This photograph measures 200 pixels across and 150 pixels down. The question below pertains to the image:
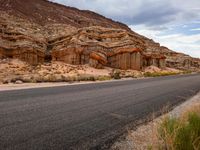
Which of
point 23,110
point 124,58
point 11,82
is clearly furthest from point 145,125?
point 124,58

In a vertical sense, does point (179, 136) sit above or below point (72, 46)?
below

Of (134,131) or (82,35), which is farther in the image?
(82,35)

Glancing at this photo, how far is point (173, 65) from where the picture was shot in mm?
96312

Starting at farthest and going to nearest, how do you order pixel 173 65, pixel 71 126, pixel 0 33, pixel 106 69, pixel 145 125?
1. pixel 173 65
2. pixel 106 69
3. pixel 0 33
4. pixel 145 125
5. pixel 71 126

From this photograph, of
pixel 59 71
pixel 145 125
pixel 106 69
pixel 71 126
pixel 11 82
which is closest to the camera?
pixel 71 126

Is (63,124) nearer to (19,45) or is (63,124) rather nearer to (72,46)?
(19,45)

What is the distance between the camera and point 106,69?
53.4 metres

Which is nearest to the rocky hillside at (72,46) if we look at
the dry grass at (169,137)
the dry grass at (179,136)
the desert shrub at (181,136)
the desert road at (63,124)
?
the desert road at (63,124)

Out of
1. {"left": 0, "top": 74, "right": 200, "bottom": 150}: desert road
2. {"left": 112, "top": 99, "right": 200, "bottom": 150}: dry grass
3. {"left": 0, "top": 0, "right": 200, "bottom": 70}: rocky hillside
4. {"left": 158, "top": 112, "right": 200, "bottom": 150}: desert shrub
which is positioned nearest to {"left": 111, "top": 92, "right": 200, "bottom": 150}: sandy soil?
{"left": 112, "top": 99, "right": 200, "bottom": 150}: dry grass

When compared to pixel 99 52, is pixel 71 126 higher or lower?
lower

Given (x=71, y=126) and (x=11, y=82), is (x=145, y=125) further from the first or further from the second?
(x=11, y=82)

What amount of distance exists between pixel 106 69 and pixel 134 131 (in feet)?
147

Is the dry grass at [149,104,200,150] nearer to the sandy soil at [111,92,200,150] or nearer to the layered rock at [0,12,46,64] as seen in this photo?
the sandy soil at [111,92,200,150]

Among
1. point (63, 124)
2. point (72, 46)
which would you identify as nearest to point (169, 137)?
point (63, 124)
